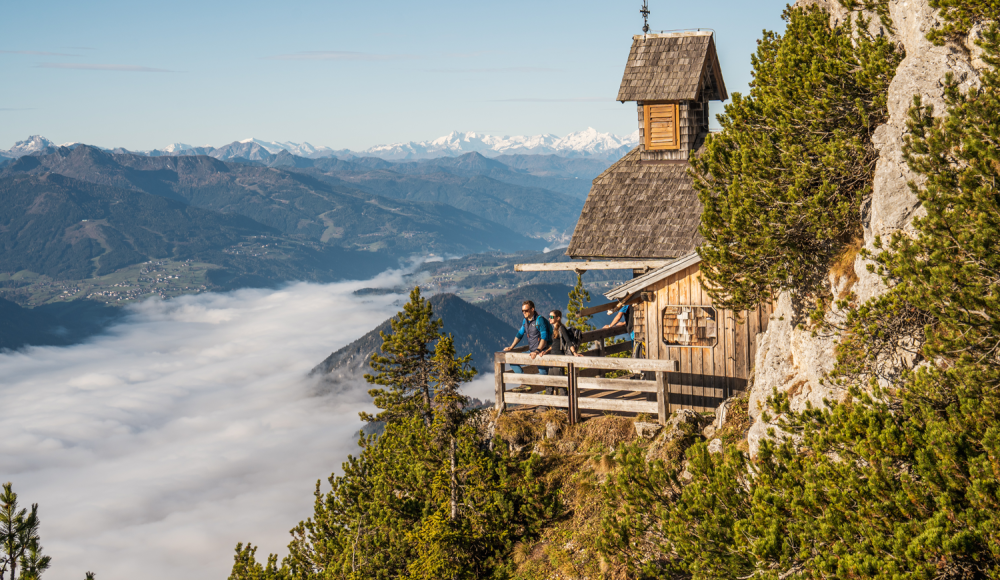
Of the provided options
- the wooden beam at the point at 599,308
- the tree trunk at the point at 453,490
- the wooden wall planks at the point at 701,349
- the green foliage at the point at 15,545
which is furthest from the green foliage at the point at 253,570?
the wooden wall planks at the point at 701,349

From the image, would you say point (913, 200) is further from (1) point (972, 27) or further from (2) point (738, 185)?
(2) point (738, 185)

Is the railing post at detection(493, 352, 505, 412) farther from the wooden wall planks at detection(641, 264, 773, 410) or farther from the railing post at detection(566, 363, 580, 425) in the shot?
the wooden wall planks at detection(641, 264, 773, 410)

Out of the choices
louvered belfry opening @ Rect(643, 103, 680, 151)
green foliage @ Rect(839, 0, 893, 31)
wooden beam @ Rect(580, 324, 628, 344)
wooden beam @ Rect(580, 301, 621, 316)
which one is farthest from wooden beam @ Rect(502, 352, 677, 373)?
louvered belfry opening @ Rect(643, 103, 680, 151)

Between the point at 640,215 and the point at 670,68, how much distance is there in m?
5.50

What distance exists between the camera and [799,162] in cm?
1045

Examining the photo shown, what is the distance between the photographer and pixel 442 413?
15367mm

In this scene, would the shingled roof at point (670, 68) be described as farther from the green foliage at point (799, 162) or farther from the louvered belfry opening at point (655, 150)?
the green foliage at point (799, 162)

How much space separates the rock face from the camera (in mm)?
8531

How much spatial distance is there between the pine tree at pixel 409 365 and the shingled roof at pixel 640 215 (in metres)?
6.56

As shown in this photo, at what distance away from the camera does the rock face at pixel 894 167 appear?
853 cm

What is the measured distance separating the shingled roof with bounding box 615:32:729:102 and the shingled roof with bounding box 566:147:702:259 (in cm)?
224

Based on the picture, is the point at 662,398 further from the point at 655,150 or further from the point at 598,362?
the point at 655,150

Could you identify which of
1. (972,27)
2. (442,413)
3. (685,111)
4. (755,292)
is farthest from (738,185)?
(685,111)

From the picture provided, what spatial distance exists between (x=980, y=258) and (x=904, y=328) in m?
1.56
